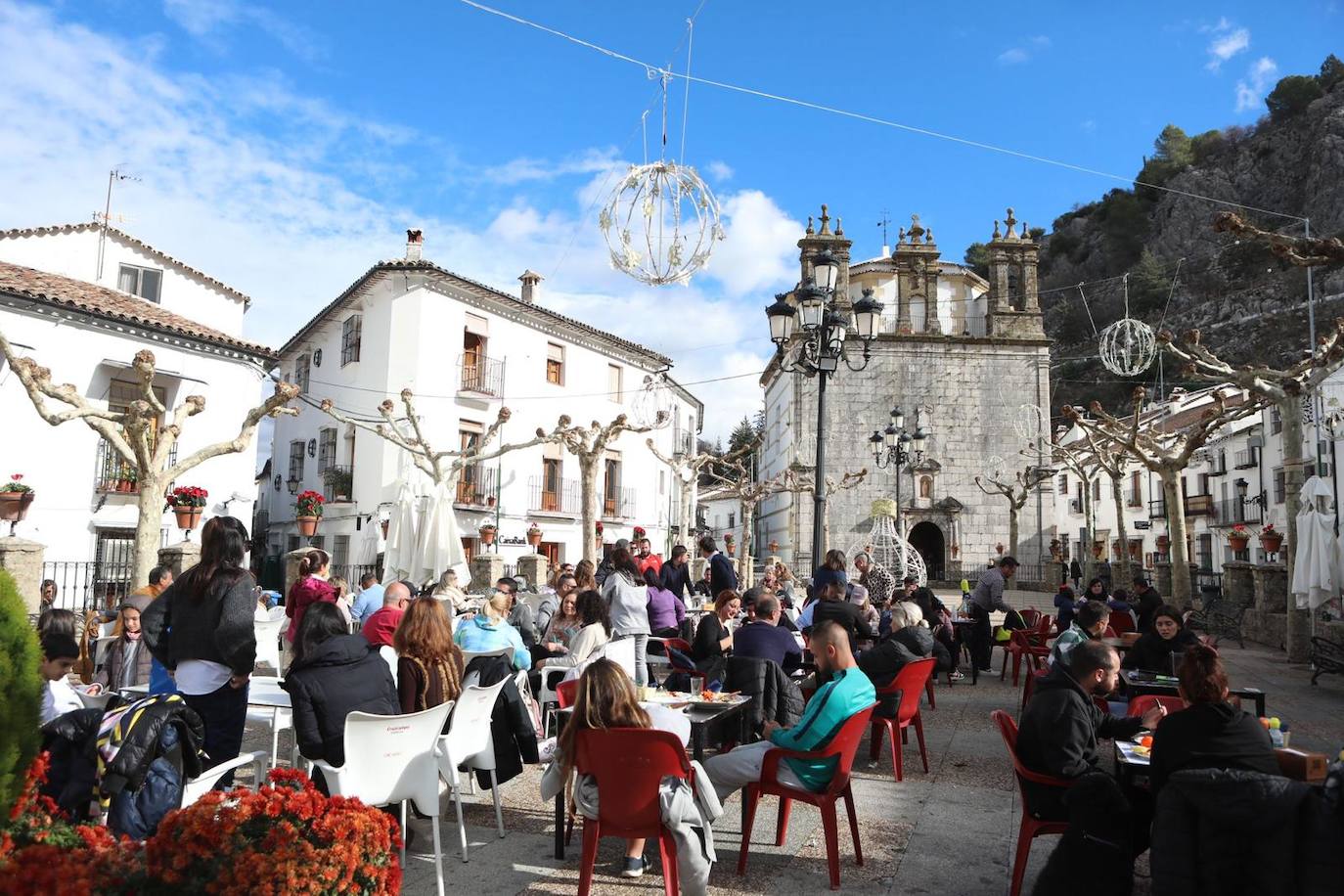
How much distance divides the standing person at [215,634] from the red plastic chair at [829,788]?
249cm

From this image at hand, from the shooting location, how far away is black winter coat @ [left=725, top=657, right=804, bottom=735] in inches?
212

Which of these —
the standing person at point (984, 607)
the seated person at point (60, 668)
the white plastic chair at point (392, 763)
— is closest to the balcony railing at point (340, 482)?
the standing person at point (984, 607)

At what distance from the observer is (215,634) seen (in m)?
4.15

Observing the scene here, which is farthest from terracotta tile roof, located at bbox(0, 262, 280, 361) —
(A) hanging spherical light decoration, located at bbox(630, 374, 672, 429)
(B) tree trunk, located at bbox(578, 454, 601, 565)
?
(A) hanging spherical light decoration, located at bbox(630, 374, 672, 429)

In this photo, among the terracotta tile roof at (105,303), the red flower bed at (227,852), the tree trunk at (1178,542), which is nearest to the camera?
the red flower bed at (227,852)

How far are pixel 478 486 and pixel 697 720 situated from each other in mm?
20643

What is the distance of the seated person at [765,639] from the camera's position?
6.20m

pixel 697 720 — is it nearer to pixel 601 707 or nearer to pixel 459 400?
pixel 601 707

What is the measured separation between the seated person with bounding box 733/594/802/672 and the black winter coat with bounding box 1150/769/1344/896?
3.12 meters

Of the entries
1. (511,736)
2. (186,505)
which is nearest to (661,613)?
(511,736)

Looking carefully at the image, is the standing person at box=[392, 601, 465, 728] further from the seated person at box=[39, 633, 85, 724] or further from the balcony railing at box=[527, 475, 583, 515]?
the balcony railing at box=[527, 475, 583, 515]

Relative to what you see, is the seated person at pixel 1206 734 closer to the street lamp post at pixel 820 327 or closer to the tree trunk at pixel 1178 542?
the street lamp post at pixel 820 327

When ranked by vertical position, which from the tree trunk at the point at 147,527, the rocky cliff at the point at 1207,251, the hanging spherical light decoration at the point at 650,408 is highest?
the rocky cliff at the point at 1207,251

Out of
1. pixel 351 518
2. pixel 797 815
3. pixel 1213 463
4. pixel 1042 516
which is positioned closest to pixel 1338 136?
pixel 1213 463
